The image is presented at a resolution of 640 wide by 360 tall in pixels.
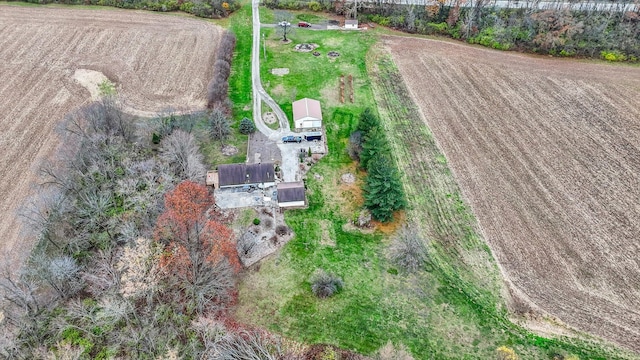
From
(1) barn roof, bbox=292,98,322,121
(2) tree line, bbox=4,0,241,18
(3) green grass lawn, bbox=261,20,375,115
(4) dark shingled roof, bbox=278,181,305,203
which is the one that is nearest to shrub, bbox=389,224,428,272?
(4) dark shingled roof, bbox=278,181,305,203

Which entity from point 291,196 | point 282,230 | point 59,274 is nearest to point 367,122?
point 291,196

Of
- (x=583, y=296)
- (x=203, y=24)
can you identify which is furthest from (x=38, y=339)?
(x=203, y=24)

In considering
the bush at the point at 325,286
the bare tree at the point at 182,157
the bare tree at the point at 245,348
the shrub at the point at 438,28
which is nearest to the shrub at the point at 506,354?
the bush at the point at 325,286

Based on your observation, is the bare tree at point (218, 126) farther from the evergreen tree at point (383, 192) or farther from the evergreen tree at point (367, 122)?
the evergreen tree at point (383, 192)

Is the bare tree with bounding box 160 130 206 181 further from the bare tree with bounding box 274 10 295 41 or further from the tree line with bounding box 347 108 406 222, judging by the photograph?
the bare tree with bounding box 274 10 295 41

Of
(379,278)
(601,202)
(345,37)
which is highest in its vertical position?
(345,37)

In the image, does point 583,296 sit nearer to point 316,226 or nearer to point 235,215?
point 316,226
